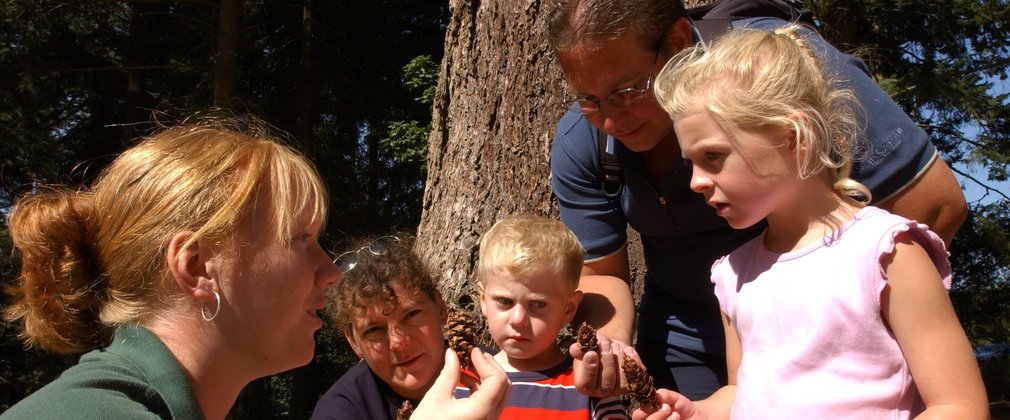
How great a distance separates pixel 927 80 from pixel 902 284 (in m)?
11.8

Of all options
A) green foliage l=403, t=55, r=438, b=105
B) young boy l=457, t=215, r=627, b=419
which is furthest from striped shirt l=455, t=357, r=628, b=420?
green foliage l=403, t=55, r=438, b=105

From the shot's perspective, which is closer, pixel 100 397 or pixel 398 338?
pixel 100 397

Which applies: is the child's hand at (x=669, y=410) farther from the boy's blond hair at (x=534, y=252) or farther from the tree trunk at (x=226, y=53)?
the tree trunk at (x=226, y=53)

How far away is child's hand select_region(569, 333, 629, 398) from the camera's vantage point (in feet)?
7.61

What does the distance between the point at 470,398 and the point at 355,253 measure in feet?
5.01

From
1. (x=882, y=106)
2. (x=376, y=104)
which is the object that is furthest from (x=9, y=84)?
(x=882, y=106)

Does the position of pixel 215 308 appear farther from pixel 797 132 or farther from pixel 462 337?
pixel 797 132

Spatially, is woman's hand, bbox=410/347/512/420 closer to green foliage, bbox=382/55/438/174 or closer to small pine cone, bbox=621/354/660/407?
small pine cone, bbox=621/354/660/407

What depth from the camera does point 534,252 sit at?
2785 mm

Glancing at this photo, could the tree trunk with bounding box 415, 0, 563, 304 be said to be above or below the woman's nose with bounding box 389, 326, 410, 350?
above

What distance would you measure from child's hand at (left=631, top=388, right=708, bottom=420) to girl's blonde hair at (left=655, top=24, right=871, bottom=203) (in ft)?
2.16

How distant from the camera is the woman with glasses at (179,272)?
1846mm

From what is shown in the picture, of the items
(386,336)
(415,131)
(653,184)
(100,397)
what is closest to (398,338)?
(386,336)

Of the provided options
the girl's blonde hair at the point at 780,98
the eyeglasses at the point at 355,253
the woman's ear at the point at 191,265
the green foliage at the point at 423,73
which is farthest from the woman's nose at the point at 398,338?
the green foliage at the point at 423,73
